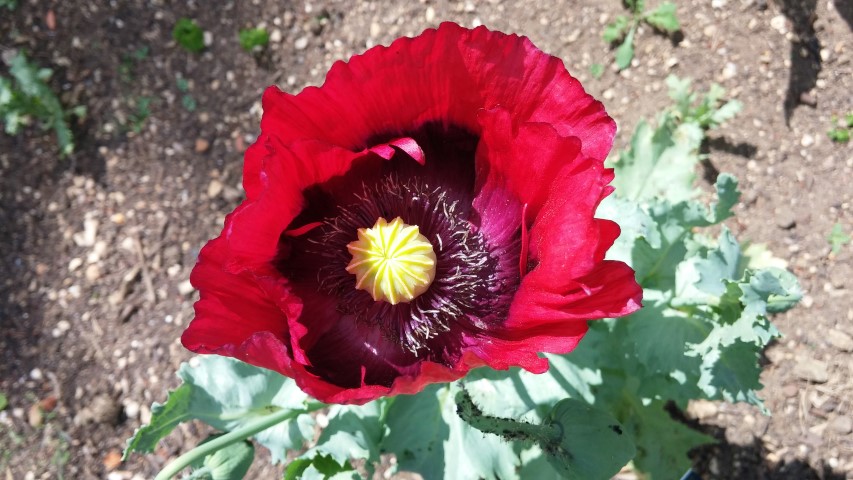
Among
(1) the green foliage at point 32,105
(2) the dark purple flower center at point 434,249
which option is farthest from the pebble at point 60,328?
(2) the dark purple flower center at point 434,249

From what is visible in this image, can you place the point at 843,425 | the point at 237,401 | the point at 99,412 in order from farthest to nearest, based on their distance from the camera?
1. the point at 99,412
2. the point at 843,425
3. the point at 237,401

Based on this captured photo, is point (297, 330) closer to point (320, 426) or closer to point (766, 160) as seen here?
point (320, 426)

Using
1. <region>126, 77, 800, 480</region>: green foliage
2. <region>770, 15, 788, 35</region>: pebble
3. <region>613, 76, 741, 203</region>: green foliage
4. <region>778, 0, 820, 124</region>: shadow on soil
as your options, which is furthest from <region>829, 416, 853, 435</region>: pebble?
<region>770, 15, 788, 35</region>: pebble

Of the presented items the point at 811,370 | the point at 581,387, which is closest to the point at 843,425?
the point at 811,370

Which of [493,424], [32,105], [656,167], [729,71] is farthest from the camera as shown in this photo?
[32,105]

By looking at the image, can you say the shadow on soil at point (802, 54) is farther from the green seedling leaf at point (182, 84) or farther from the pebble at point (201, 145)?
the green seedling leaf at point (182, 84)

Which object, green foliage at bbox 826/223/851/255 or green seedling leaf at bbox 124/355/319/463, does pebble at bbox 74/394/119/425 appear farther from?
green foliage at bbox 826/223/851/255

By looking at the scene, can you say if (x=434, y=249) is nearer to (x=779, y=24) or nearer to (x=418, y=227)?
(x=418, y=227)
